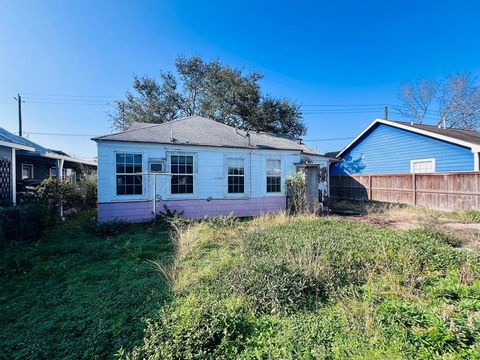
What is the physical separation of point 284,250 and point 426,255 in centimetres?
247

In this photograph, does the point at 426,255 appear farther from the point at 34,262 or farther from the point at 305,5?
the point at 305,5

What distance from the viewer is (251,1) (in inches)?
371

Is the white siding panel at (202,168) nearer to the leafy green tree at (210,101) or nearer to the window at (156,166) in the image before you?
the window at (156,166)

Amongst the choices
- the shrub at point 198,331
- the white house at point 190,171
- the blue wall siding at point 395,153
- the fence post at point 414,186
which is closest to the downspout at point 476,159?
the blue wall siding at point 395,153

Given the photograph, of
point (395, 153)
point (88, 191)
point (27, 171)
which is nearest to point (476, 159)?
point (395, 153)

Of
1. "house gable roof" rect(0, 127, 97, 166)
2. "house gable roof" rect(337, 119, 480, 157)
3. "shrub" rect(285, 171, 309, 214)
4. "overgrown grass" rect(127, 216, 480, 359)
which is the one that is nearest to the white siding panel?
"shrub" rect(285, 171, 309, 214)

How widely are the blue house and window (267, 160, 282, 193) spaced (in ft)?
26.5

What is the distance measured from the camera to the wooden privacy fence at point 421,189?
9414mm

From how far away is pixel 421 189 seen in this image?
11.2 meters

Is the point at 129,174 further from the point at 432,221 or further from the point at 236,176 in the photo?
the point at 432,221

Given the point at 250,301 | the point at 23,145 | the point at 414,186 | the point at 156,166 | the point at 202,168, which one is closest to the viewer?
the point at 250,301

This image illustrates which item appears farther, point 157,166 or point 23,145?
point 157,166

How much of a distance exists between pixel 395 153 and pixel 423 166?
176 cm

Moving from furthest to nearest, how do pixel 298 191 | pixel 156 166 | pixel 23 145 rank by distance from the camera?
pixel 298 191 < pixel 156 166 < pixel 23 145
